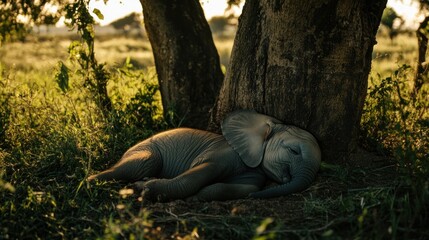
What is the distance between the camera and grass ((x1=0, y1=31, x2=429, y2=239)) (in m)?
4.02

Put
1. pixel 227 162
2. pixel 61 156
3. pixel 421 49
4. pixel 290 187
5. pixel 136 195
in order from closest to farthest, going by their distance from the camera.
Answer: pixel 290 187 → pixel 136 195 → pixel 227 162 → pixel 61 156 → pixel 421 49

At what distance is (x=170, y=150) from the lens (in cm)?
566

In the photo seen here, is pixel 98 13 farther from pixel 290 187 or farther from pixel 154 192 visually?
pixel 290 187

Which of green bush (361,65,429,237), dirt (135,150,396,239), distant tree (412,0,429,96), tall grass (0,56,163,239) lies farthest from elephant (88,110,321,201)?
distant tree (412,0,429,96)

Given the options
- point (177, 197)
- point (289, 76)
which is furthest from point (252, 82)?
point (177, 197)

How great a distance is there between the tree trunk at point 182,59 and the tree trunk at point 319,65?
164cm

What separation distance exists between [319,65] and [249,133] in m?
0.86

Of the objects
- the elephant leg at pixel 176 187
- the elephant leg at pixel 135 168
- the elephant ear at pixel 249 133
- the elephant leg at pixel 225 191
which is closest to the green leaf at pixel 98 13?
the elephant leg at pixel 135 168

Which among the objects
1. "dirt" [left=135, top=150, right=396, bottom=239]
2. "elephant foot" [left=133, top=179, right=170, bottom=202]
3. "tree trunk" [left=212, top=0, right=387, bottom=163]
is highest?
→ "tree trunk" [left=212, top=0, right=387, bottom=163]

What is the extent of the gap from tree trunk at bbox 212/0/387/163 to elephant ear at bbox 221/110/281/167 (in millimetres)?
227

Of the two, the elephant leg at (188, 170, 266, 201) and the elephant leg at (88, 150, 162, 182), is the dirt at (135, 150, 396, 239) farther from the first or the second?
the elephant leg at (88, 150, 162, 182)

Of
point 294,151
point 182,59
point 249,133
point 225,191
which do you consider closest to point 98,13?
point 182,59

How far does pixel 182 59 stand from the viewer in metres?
7.30

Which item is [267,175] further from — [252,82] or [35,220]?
[35,220]
